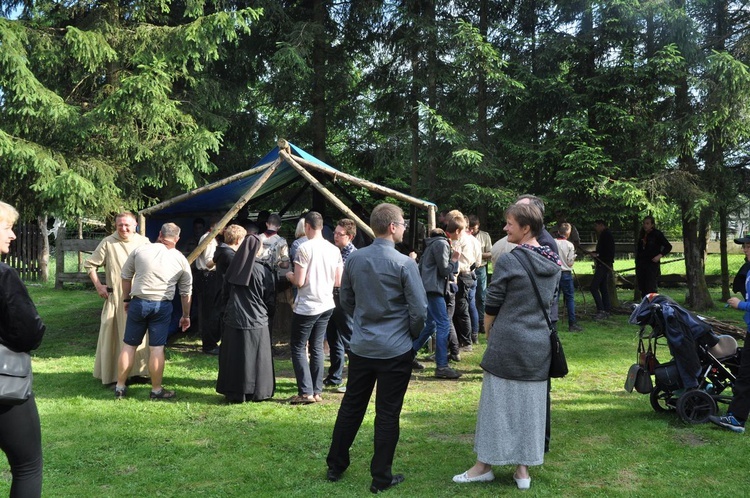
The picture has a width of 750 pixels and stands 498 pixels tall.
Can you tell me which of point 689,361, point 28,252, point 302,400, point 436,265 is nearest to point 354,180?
point 436,265

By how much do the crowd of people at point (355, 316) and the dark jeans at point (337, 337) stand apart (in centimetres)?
2

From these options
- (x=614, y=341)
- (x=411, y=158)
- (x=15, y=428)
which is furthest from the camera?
(x=411, y=158)

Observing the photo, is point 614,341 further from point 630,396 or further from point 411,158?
point 411,158

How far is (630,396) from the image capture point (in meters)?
6.44

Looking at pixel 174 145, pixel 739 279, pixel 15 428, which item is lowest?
pixel 15 428

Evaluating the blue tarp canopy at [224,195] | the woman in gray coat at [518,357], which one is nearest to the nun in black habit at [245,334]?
the blue tarp canopy at [224,195]

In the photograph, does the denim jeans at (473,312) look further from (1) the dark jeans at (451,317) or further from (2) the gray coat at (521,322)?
(2) the gray coat at (521,322)

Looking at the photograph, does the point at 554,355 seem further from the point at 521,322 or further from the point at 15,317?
the point at 15,317

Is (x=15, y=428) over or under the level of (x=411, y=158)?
under

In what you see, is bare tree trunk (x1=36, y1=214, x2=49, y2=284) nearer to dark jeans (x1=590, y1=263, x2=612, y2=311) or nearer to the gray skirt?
dark jeans (x1=590, y1=263, x2=612, y2=311)

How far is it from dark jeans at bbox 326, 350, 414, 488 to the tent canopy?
387 centimetres

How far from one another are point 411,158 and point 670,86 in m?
5.03

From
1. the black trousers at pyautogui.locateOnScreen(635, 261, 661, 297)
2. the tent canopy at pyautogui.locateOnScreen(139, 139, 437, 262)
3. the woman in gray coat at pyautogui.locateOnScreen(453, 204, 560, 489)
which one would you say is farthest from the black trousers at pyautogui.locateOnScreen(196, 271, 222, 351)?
the black trousers at pyautogui.locateOnScreen(635, 261, 661, 297)

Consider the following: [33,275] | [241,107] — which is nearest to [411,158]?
[241,107]
